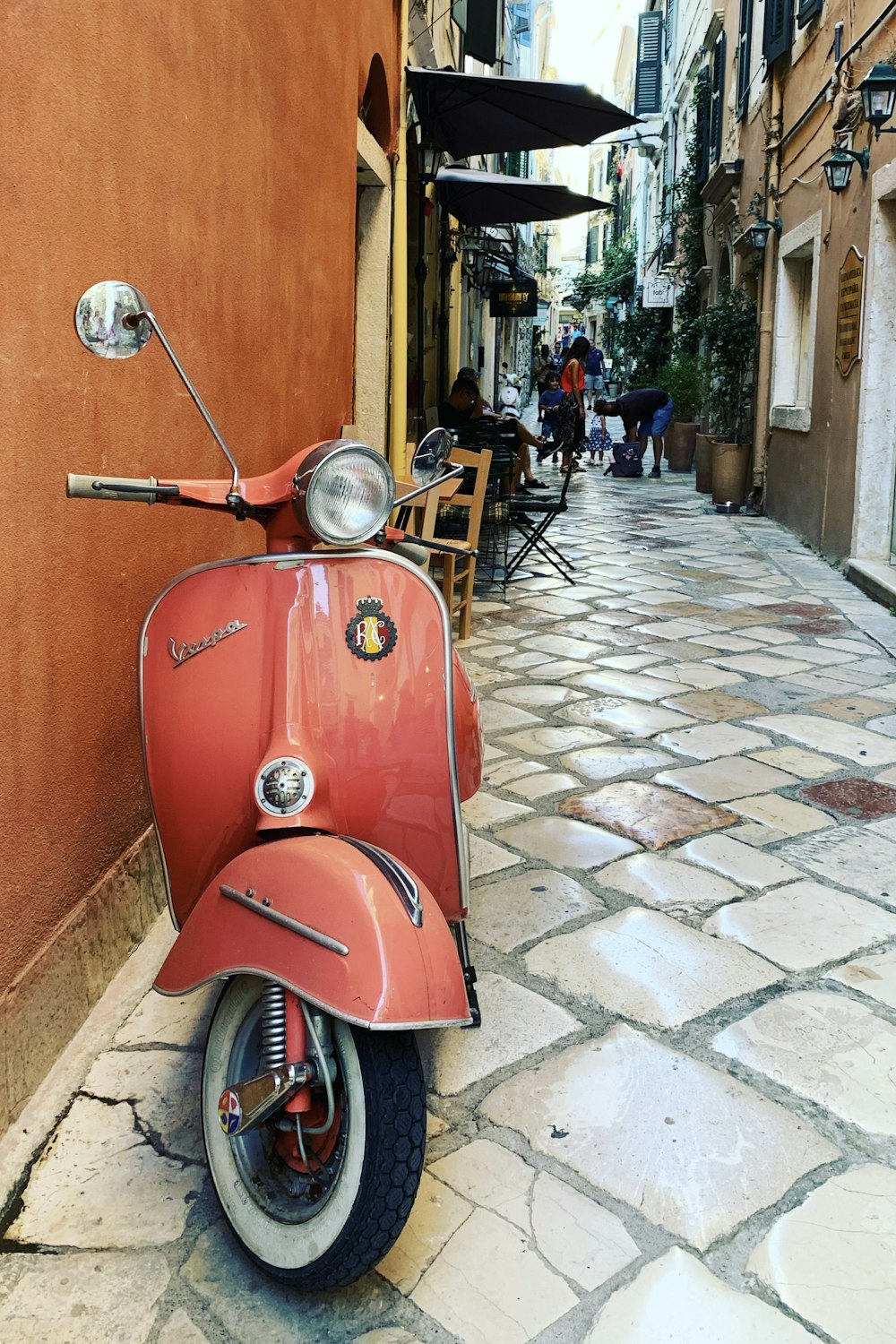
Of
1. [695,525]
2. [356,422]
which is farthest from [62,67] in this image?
[695,525]

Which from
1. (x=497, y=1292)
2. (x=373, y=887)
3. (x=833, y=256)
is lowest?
(x=497, y=1292)

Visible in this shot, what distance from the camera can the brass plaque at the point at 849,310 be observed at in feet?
28.0

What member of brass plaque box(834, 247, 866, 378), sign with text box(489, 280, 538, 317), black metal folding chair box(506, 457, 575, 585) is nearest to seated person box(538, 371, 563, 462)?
sign with text box(489, 280, 538, 317)

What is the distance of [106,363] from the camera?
270 centimetres

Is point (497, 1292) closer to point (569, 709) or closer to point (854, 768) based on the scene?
point (854, 768)

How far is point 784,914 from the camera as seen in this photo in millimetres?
3227

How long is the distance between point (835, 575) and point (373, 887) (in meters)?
7.53

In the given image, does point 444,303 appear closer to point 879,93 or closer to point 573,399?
point 573,399

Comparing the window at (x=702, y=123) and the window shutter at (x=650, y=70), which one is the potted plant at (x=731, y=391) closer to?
the window at (x=702, y=123)

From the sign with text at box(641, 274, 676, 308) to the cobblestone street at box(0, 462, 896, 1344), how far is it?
1718 cm

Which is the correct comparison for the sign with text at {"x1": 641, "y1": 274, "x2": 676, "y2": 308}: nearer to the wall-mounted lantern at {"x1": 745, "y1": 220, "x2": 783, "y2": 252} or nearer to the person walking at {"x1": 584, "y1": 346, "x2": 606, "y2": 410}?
the person walking at {"x1": 584, "y1": 346, "x2": 606, "y2": 410}

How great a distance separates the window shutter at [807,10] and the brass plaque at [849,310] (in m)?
2.26

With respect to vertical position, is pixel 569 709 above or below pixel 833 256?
below

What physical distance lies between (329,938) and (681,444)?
16.1m
